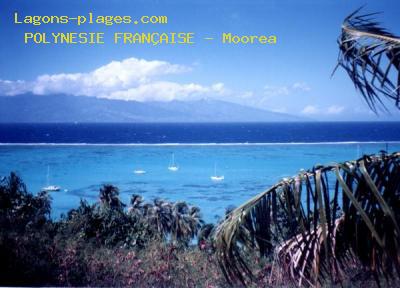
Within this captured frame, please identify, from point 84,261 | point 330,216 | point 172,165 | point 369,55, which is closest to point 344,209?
point 330,216

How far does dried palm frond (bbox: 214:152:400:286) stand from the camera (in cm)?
140

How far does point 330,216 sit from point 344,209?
0.07 meters

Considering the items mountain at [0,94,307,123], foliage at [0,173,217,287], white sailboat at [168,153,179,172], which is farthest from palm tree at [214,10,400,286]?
white sailboat at [168,153,179,172]

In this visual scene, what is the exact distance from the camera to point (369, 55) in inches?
68.3

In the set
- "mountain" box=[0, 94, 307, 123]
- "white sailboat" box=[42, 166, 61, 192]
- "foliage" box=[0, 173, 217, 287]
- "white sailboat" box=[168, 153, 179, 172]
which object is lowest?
"foliage" box=[0, 173, 217, 287]

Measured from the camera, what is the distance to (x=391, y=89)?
1.75m

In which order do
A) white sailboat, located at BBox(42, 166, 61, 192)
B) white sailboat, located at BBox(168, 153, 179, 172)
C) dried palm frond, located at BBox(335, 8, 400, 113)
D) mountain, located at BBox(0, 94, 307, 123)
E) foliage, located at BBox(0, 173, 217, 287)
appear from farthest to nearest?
white sailboat, located at BBox(168, 153, 179, 172)
white sailboat, located at BBox(42, 166, 61, 192)
mountain, located at BBox(0, 94, 307, 123)
foliage, located at BBox(0, 173, 217, 287)
dried palm frond, located at BBox(335, 8, 400, 113)

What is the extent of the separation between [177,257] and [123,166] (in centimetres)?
214

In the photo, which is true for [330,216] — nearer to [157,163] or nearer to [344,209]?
[344,209]

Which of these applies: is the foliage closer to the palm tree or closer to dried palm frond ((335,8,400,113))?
the palm tree

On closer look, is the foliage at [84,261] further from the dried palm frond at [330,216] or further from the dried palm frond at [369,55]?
the dried palm frond at [369,55]

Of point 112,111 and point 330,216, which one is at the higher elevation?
point 112,111

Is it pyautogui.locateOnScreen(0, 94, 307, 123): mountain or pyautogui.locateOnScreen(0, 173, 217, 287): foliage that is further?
pyautogui.locateOnScreen(0, 94, 307, 123): mountain

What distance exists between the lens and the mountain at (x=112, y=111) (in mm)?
4219
